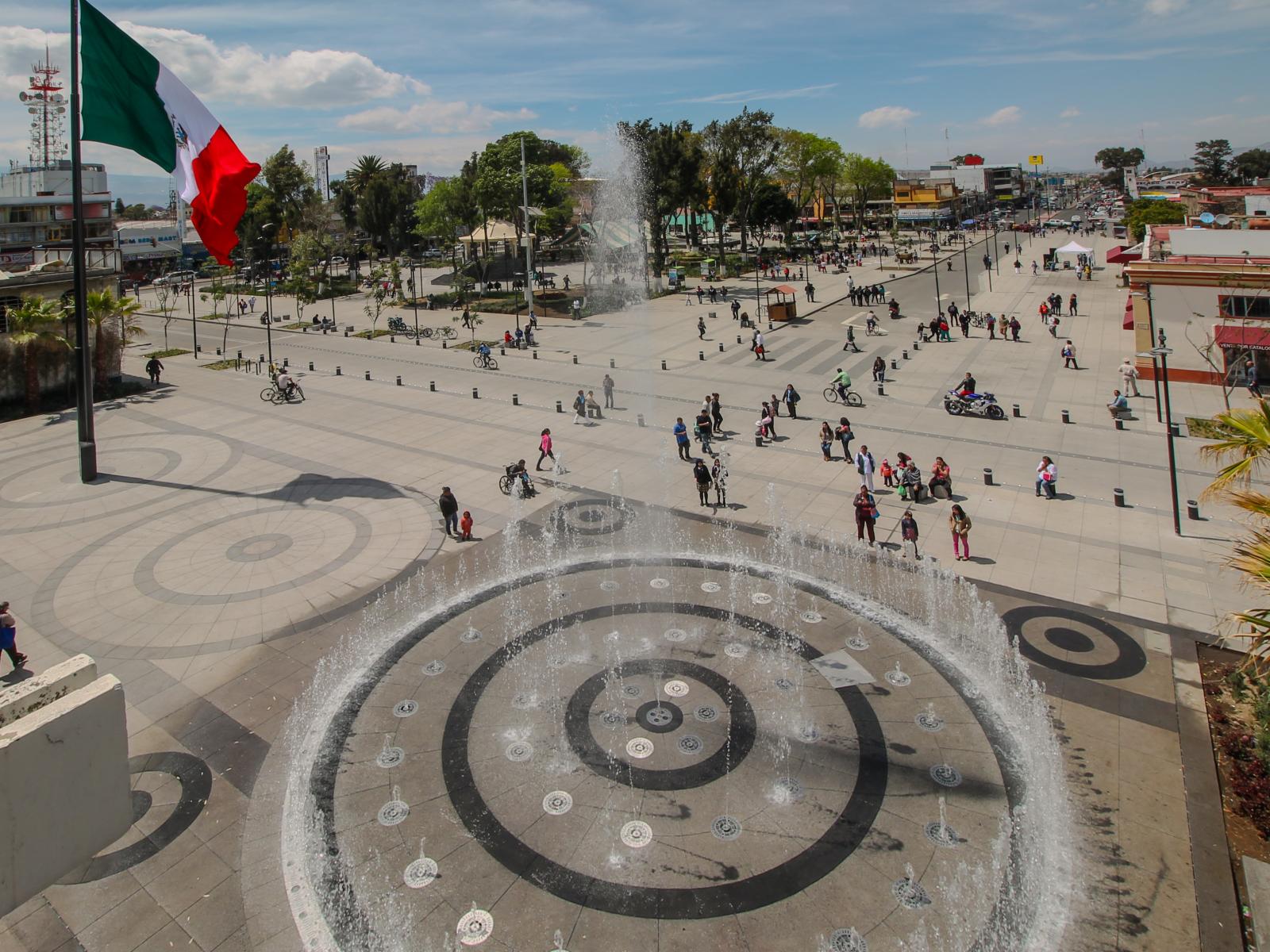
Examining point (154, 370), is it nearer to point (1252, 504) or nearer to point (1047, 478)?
point (1047, 478)

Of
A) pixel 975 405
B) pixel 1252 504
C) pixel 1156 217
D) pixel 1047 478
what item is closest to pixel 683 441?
pixel 1047 478

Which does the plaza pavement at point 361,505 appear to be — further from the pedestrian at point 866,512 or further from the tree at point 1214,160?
the tree at point 1214,160

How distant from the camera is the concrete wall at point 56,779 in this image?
4.71 metres

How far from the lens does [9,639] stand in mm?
13508

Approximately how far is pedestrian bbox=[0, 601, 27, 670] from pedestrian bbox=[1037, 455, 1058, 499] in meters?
23.2

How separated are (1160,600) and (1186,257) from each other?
89.1 feet

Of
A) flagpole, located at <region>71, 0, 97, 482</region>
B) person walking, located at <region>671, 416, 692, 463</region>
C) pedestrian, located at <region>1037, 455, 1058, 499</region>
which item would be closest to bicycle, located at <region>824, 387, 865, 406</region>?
person walking, located at <region>671, 416, 692, 463</region>

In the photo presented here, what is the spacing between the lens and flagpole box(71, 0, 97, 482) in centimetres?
2064

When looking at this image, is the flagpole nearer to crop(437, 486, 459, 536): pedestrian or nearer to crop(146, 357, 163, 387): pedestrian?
crop(437, 486, 459, 536): pedestrian

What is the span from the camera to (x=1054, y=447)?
937 inches

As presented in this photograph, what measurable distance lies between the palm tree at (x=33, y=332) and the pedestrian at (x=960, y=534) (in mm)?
35251

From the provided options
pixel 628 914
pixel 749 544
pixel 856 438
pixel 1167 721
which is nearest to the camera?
pixel 628 914

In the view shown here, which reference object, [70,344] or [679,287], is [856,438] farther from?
[679,287]

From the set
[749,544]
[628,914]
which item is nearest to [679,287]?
[749,544]
